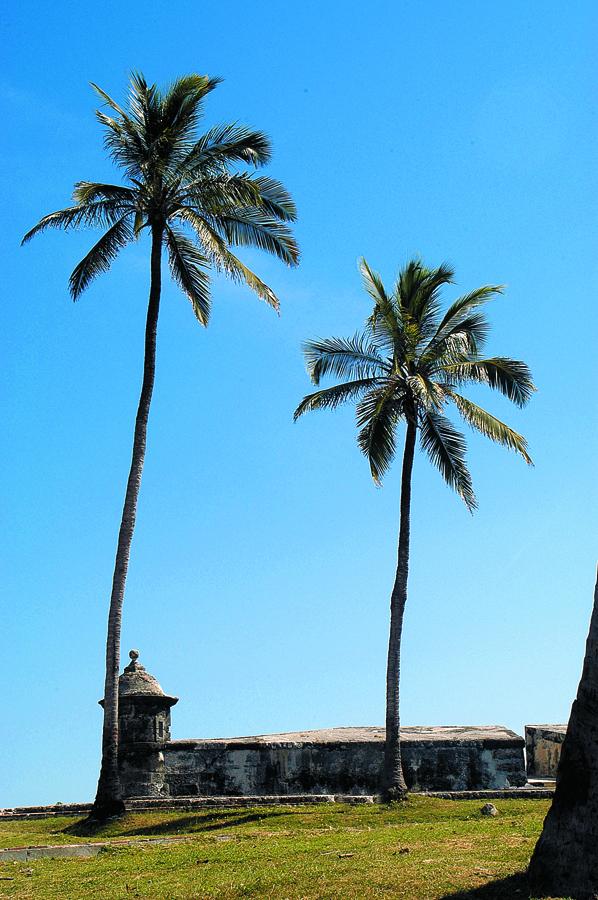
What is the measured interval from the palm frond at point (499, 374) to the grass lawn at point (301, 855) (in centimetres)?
957

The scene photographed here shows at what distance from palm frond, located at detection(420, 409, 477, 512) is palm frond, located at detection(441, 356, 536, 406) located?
3.62 ft

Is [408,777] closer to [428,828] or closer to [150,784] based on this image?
[150,784]

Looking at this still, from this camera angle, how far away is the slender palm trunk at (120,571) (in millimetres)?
19258

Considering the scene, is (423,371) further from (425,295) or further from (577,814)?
(577,814)

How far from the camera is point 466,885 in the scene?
10.3 m

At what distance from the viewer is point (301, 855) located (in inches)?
513

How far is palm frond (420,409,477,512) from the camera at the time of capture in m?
24.2

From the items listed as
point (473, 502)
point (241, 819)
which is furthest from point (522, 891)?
point (473, 502)

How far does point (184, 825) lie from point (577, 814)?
33.2 ft

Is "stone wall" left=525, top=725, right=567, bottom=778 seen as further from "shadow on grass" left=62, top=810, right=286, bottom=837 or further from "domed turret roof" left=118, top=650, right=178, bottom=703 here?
"domed turret roof" left=118, top=650, right=178, bottom=703

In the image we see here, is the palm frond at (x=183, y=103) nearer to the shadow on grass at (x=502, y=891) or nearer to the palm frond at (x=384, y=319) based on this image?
the palm frond at (x=384, y=319)

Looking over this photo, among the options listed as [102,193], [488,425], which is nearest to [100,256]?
[102,193]

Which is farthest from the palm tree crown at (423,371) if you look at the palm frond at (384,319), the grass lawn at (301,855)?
the grass lawn at (301,855)

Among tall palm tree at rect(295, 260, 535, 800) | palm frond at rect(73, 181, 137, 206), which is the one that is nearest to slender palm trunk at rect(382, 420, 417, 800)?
tall palm tree at rect(295, 260, 535, 800)
